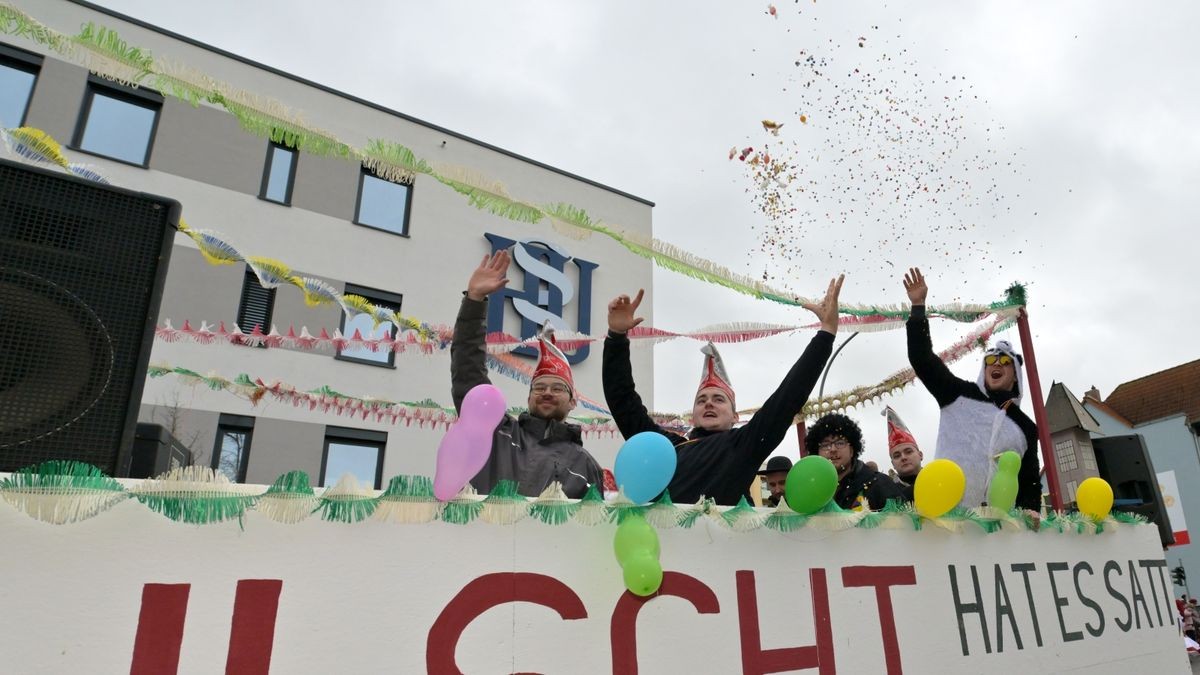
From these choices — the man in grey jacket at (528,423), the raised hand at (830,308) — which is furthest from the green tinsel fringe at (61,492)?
the raised hand at (830,308)

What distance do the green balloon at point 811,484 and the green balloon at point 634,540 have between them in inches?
20.7

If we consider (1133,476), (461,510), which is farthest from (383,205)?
(461,510)

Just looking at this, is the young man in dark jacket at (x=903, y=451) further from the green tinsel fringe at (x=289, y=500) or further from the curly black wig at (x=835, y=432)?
the green tinsel fringe at (x=289, y=500)

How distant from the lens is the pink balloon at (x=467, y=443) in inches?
56.4

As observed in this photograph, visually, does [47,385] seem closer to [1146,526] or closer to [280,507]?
[280,507]

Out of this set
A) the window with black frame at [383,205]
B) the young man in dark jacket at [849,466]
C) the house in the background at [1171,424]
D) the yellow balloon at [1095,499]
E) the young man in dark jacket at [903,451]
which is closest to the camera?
the yellow balloon at [1095,499]

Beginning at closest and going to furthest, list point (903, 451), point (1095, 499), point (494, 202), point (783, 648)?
point (783, 648) → point (494, 202) → point (1095, 499) → point (903, 451)

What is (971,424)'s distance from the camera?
312cm

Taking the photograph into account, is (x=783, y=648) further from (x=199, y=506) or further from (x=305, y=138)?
(x=305, y=138)

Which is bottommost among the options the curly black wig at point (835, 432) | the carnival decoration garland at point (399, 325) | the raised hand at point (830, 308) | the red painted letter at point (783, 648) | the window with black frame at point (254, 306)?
the red painted letter at point (783, 648)

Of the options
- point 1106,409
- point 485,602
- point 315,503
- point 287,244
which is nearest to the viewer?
point 315,503

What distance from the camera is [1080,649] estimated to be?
2.56 m

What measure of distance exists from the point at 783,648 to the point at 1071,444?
21.4ft

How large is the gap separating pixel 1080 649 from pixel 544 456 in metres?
2.18
